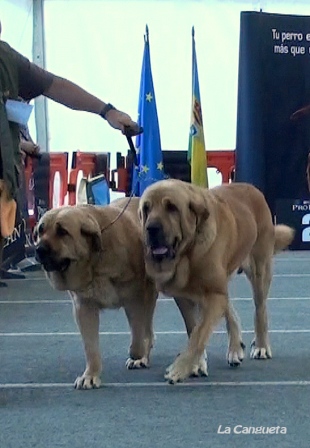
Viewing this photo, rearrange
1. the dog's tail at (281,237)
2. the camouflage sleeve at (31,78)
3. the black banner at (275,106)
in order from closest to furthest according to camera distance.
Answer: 1. the camouflage sleeve at (31,78)
2. the dog's tail at (281,237)
3. the black banner at (275,106)

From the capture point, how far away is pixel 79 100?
3852 millimetres

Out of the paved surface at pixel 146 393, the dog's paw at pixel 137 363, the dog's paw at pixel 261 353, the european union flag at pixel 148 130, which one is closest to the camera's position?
the paved surface at pixel 146 393

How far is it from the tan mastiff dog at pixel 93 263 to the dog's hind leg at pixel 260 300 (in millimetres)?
705

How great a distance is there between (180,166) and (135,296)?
20.0 feet

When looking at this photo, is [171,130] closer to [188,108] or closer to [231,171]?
[188,108]

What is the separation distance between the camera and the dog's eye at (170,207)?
3.75 m

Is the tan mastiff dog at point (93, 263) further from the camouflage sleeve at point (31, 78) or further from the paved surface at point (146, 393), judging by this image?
the camouflage sleeve at point (31, 78)

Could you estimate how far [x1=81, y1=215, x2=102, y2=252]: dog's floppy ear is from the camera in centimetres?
370

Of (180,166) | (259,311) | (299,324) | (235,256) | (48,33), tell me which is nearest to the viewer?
(235,256)

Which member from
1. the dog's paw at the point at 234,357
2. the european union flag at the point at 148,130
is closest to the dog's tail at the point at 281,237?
the dog's paw at the point at 234,357

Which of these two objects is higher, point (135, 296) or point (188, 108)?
point (188, 108)

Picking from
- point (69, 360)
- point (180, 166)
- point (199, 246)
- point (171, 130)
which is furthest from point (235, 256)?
point (171, 130)

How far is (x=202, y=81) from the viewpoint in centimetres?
1073

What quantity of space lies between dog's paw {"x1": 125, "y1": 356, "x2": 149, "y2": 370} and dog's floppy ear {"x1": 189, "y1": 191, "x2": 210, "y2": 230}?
0.76 meters
